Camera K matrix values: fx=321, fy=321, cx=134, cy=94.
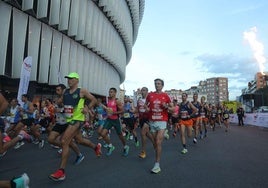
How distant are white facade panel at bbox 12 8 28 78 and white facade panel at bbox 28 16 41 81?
2.66ft

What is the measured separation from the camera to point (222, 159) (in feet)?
28.9

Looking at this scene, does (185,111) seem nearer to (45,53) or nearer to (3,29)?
(3,29)

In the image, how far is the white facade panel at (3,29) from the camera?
20.2 metres

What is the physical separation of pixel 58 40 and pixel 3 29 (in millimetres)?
6274

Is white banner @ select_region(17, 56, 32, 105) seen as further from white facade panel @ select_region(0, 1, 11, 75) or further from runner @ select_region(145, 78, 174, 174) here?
runner @ select_region(145, 78, 174, 174)

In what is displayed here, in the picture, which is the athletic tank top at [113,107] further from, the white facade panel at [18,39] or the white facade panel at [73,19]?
the white facade panel at [73,19]

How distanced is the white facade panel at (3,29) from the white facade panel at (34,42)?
237 cm

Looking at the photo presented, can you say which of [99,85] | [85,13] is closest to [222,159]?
[85,13]

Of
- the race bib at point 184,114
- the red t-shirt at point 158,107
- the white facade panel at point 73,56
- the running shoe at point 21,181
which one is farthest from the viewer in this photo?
the white facade panel at point 73,56

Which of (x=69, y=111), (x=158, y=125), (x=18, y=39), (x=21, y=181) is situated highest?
(x=18, y=39)

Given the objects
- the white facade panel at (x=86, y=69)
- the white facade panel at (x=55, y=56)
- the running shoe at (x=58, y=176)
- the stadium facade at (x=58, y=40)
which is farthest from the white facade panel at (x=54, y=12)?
the running shoe at (x=58, y=176)

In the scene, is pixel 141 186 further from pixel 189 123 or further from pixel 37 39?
pixel 37 39

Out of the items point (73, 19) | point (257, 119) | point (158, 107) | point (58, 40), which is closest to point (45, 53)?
point (58, 40)

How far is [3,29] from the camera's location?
2034cm
